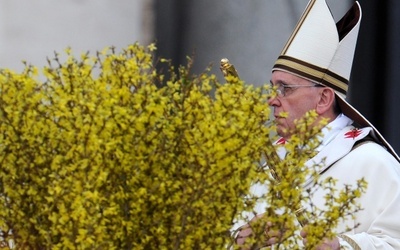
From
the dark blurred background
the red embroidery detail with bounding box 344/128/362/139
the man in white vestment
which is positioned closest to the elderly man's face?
the man in white vestment

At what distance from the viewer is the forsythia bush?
1.88 meters

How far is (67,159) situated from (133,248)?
187 millimetres

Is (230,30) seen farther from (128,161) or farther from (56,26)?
(128,161)

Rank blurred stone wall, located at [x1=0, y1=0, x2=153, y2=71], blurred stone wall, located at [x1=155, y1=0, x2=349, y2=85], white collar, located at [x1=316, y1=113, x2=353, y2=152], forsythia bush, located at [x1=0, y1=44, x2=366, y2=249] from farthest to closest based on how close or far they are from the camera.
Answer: blurred stone wall, located at [x1=155, y1=0, x2=349, y2=85]
blurred stone wall, located at [x1=0, y1=0, x2=153, y2=71]
white collar, located at [x1=316, y1=113, x2=353, y2=152]
forsythia bush, located at [x1=0, y1=44, x2=366, y2=249]

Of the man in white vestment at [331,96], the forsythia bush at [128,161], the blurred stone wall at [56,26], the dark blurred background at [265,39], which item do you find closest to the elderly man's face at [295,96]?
the man in white vestment at [331,96]

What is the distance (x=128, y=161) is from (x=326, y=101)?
6.03 feet

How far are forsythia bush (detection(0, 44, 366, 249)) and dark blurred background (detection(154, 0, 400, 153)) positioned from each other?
2672 millimetres

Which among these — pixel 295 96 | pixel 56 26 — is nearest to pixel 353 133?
pixel 295 96

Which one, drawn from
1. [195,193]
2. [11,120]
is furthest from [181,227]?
[11,120]

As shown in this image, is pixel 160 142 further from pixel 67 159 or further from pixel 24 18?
pixel 24 18

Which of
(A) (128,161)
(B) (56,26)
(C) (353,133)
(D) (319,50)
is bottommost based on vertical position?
Answer: (A) (128,161)

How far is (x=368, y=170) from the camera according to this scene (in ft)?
11.3

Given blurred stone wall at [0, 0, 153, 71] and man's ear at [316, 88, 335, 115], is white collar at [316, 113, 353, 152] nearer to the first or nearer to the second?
man's ear at [316, 88, 335, 115]

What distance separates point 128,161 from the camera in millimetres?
1906
